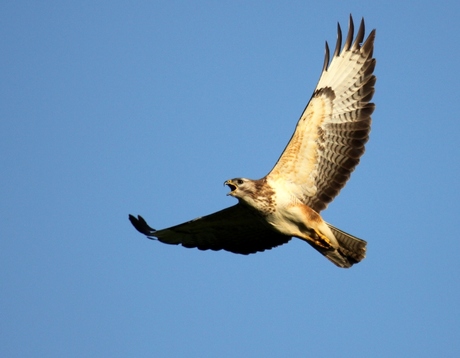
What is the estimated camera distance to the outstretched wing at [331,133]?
10984 mm

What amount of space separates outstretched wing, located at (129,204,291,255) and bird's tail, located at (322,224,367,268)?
3.32 feet

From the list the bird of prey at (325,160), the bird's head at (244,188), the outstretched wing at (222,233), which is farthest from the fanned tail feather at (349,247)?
the bird's head at (244,188)

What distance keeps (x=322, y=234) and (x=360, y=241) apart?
630 millimetres

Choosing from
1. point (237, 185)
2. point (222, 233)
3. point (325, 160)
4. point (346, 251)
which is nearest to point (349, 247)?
point (346, 251)

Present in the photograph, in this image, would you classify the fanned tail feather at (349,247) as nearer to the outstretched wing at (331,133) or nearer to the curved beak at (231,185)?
the outstretched wing at (331,133)

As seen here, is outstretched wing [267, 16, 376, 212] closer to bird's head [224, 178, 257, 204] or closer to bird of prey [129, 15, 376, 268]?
bird of prey [129, 15, 376, 268]

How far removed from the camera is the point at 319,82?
441 inches

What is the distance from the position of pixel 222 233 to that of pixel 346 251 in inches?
85.5

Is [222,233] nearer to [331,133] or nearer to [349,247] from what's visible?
[349,247]

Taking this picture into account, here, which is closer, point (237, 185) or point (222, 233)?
point (237, 185)

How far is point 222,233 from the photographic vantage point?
12.2m

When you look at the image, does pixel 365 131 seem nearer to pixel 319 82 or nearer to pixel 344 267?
pixel 319 82

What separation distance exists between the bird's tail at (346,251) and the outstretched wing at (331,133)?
512 mm

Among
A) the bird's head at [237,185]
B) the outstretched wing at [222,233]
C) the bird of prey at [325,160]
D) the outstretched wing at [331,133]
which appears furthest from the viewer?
the outstretched wing at [222,233]
